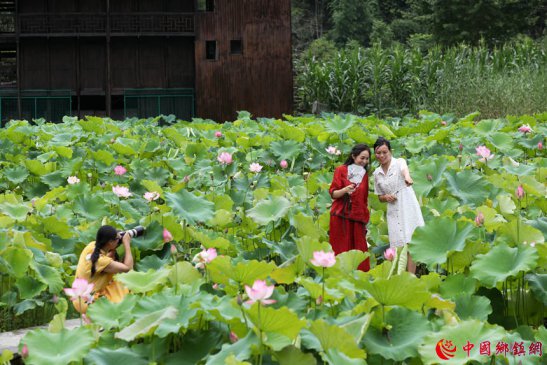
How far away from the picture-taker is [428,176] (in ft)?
22.4

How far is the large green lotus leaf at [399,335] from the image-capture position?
3.18 m

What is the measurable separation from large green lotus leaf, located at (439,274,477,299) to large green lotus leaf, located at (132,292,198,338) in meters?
1.24

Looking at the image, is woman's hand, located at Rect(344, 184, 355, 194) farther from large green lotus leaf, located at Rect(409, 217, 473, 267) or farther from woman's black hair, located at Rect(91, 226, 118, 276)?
woman's black hair, located at Rect(91, 226, 118, 276)

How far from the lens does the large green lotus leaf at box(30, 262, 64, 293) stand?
5.13m

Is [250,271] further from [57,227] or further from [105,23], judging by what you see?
[105,23]

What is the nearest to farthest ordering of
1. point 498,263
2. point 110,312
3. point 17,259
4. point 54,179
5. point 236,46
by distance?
point 110,312
point 498,263
point 17,259
point 54,179
point 236,46

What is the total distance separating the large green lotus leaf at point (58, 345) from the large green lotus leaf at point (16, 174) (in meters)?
5.59

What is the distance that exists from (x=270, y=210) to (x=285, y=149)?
344cm

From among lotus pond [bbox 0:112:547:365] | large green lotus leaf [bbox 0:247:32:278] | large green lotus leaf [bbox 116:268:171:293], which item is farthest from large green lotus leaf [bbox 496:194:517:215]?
large green lotus leaf [bbox 0:247:32:278]

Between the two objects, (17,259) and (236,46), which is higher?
(236,46)

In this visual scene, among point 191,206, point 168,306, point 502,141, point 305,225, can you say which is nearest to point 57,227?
point 191,206

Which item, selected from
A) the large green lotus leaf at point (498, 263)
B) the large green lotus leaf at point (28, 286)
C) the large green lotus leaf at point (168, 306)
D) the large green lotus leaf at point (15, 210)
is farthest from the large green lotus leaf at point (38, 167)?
the large green lotus leaf at point (498, 263)

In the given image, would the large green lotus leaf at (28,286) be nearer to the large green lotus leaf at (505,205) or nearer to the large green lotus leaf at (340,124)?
the large green lotus leaf at (505,205)

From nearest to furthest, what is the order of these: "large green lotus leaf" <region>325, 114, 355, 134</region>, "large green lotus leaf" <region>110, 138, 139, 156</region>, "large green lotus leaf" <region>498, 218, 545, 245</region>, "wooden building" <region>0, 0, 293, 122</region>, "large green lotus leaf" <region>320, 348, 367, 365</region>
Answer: "large green lotus leaf" <region>320, 348, 367, 365</region> < "large green lotus leaf" <region>498, 218, 545, 245</region> < "large green lotus leaf" <region>110, 138, 139, 156</region> < "large green lotus leaf" <region>325, 114, 355, 134</region> < "wooden building" <region>0, 0, 293, 122</region>
